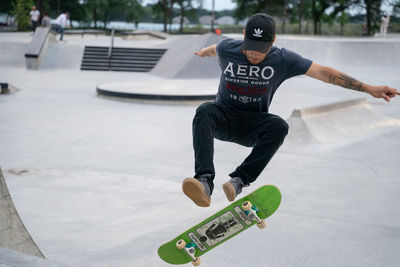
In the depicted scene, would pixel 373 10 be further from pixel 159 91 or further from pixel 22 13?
pixel 22 13

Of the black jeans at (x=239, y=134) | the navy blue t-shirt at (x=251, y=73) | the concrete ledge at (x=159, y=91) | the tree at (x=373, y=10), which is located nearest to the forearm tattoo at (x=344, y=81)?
the navy blue t-shirt at (x=251, y=73)

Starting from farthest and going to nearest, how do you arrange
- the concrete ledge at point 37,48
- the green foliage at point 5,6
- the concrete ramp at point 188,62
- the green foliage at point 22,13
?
1. the green foliage at point 5,6
2. the green foliage at point 22,13
3. the concrete ledge at point 37,48
4. the concrete ramp at point 188,62

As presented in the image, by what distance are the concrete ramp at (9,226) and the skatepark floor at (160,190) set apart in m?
0.80

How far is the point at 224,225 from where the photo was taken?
170 inches

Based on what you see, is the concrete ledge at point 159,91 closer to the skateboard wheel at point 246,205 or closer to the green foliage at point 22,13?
the skateboard wheel at point 246,205

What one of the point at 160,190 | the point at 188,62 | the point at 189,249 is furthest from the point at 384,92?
the point at 188,62

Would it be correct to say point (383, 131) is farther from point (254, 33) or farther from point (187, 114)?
point (254, 33)

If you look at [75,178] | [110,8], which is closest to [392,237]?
[75,178]

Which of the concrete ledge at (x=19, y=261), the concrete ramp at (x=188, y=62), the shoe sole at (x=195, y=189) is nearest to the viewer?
the concrete ledge at (x=19, y=261)

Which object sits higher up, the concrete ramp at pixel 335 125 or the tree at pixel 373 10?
the tree at pixel 373 10

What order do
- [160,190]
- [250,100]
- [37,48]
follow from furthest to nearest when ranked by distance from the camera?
[37,48] < [160,190] < [250,100]

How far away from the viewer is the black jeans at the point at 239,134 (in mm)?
4066

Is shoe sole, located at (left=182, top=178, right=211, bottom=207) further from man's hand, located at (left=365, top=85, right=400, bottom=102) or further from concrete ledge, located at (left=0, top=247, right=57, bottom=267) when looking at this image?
man's hand, located at (left=365, top=85, right=400, bottom=102)

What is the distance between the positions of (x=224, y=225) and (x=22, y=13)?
40766 millimetres
